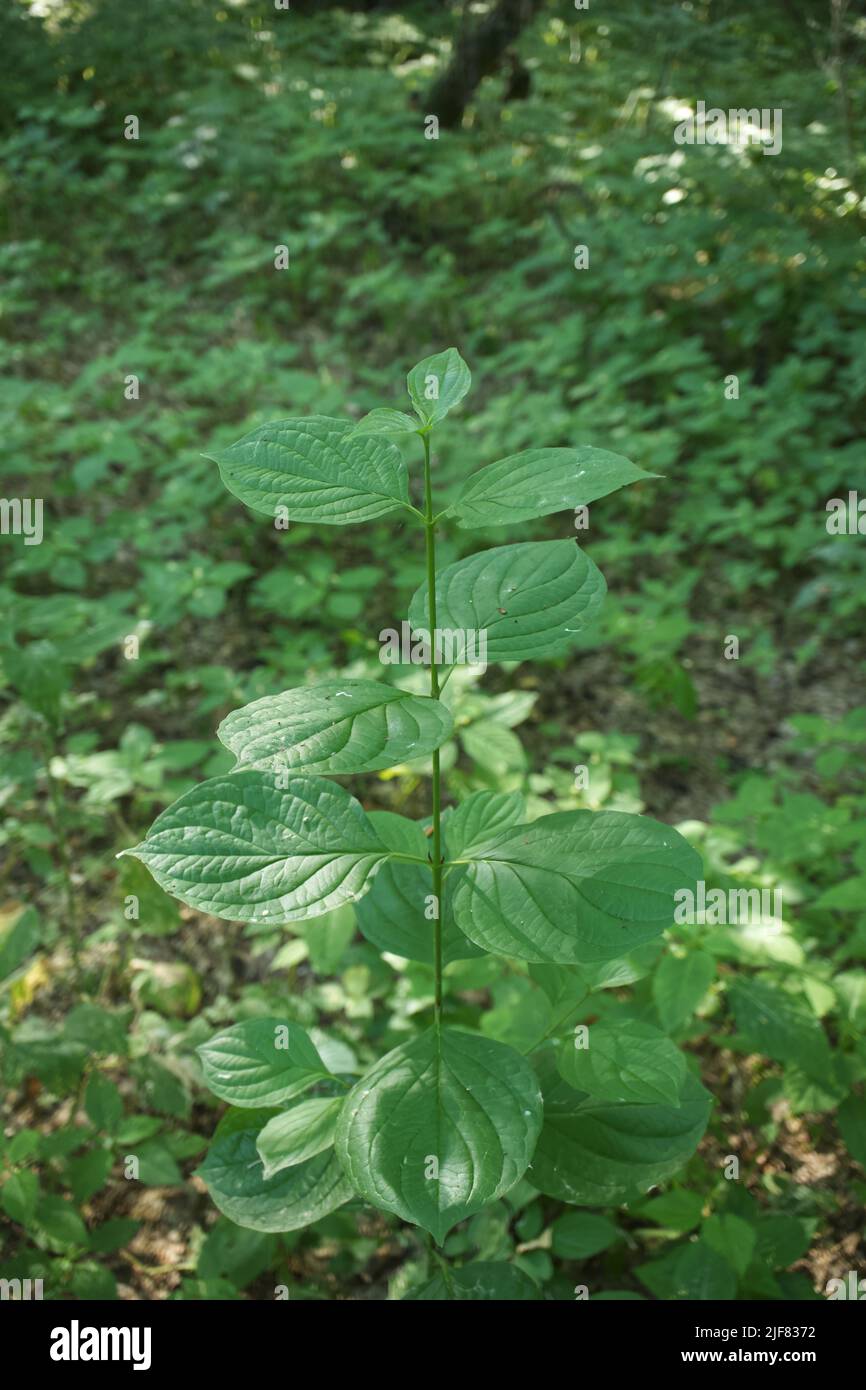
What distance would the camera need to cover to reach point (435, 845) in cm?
105

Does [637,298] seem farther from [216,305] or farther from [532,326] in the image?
[216,305]

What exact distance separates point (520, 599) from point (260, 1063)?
0.67m

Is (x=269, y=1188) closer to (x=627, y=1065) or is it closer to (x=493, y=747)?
(x=627, y=1065)

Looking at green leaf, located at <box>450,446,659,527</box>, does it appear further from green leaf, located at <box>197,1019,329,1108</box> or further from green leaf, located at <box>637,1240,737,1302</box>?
green leaf, located at <box>637,1240,737,1302</box>

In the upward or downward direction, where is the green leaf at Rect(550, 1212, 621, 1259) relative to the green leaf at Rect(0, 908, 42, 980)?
downward

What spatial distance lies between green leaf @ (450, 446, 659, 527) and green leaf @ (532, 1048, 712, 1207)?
749 millimetres

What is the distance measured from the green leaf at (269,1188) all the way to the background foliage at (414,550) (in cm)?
23

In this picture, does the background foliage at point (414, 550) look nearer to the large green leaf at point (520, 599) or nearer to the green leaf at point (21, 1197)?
the green leaf at point (21, 1197)

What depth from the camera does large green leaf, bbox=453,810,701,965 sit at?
2.91ft

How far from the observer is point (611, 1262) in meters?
1.73

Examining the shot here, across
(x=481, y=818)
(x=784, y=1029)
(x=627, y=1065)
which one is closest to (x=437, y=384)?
(x=481, y=818)

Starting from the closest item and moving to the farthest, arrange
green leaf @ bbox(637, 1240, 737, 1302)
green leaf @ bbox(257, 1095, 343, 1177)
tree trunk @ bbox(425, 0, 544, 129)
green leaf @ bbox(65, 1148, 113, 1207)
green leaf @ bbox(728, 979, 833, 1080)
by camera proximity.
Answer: green leaf @ bbox(257, 1095, 343, 1177)
green leaf @ bbox(637, 1240, 737, 1302)
green leaf @ bbox(728, 979, 833, 1080)
green leaf @ bbox(65, 1148, 113, 1207)
tree trunk @ bbox(425, 0, 544, 129)

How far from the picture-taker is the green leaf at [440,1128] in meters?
0.89

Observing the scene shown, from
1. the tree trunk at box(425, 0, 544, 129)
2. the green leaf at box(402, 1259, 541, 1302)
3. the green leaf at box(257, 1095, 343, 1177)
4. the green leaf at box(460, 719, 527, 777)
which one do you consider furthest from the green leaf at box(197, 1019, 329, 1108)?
the tree trunk at box(425, 0, 544, 129)
